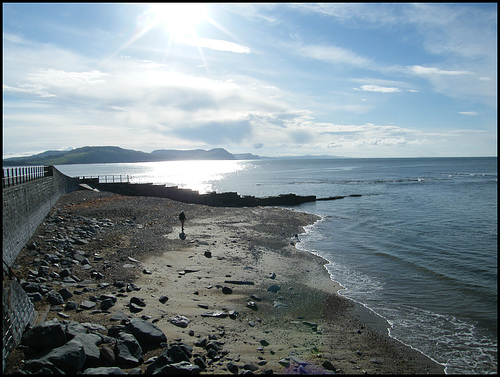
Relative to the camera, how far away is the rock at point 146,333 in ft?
25.2

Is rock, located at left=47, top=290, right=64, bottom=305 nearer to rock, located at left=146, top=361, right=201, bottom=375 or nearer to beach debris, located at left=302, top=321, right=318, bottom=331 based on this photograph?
rock, located at left=146, top=361, right=201, bottom=375

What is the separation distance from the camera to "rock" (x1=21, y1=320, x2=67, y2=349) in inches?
260

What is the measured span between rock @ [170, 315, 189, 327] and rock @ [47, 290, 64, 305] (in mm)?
3093

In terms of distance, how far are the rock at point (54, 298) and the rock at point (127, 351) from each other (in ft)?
9.03

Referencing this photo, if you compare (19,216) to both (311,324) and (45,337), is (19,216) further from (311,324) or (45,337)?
(311,324)

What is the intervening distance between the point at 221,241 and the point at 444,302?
1243 cm

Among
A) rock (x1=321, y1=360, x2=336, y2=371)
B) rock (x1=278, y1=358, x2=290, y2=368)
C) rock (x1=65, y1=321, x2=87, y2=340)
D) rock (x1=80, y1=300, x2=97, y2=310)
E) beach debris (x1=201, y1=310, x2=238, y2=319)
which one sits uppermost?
rock (x1=65, y1=321, x2=87, y2=340)

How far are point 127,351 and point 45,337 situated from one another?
1.61 m

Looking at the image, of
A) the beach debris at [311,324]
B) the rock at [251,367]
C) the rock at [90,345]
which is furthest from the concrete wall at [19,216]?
the beach debris at [311,324]

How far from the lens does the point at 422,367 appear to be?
8211mm

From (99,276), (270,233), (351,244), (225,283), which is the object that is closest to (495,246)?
(351,244)

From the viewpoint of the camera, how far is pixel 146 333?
7.71m

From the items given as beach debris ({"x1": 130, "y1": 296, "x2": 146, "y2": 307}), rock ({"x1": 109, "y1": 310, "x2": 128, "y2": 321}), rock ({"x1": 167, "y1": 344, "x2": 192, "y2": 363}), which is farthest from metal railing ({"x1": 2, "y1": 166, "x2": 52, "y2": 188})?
rock ({"x1": 167, "y1": 344, "x2": 192, "y2": 363})

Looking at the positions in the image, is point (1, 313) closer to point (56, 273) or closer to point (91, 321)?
point (91, 321)
